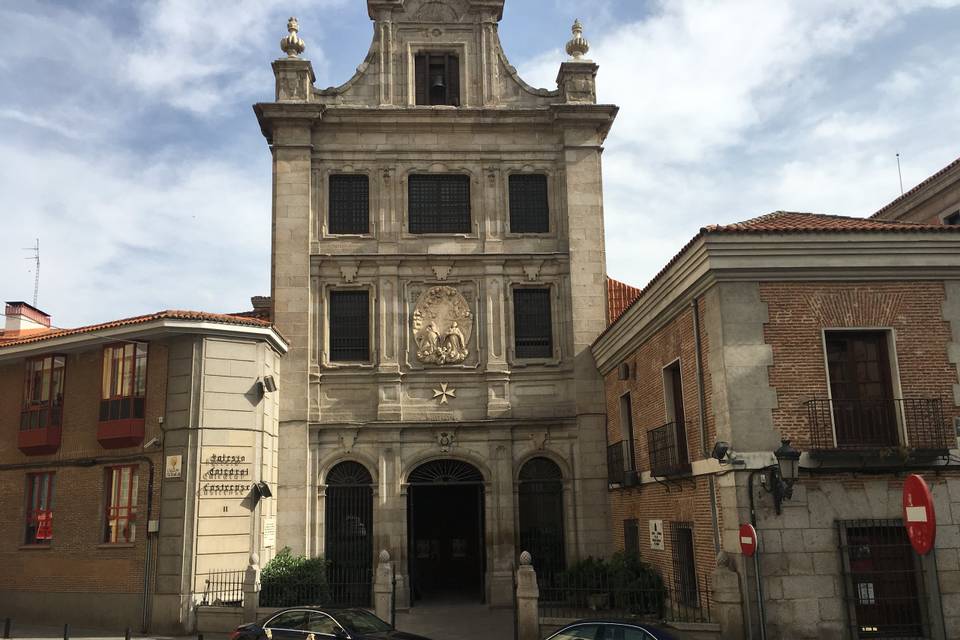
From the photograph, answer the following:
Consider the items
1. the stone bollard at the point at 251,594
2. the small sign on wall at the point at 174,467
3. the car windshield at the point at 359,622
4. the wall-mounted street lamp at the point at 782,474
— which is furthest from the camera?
the small sign on wall at the point at 174,467

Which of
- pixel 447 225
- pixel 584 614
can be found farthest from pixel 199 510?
pixel 447 225

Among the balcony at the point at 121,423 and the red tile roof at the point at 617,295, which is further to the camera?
the red tile roof at the point at 617,295

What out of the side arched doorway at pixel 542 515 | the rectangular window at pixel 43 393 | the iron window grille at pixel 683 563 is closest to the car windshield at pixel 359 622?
the iron window grille at pixel 683 563

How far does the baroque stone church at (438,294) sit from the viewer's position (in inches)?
941

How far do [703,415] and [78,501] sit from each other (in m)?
15.5

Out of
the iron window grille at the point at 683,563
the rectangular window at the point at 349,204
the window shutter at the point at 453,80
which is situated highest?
the window shutter at the point at 453,80

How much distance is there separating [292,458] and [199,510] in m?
3.73

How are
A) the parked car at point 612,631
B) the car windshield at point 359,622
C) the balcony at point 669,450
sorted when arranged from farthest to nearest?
the balcony at point 669,450, the car windshield at point 359,622, the parked car at point 612,631

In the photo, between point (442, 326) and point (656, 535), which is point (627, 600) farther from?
point (442, 326)

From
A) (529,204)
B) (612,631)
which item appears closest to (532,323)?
(529,204)

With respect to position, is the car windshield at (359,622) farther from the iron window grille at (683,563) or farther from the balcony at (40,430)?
the balcony at (40,430)

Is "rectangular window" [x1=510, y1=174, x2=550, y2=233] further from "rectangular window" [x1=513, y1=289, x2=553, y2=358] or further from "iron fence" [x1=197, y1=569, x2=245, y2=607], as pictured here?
"iron fence" [x1=197, y1=569, x2=245, y2=607]

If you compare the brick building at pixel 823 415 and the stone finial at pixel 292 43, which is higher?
the stone finial at pixel 292 43

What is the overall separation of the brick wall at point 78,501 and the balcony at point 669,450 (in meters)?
11.6
